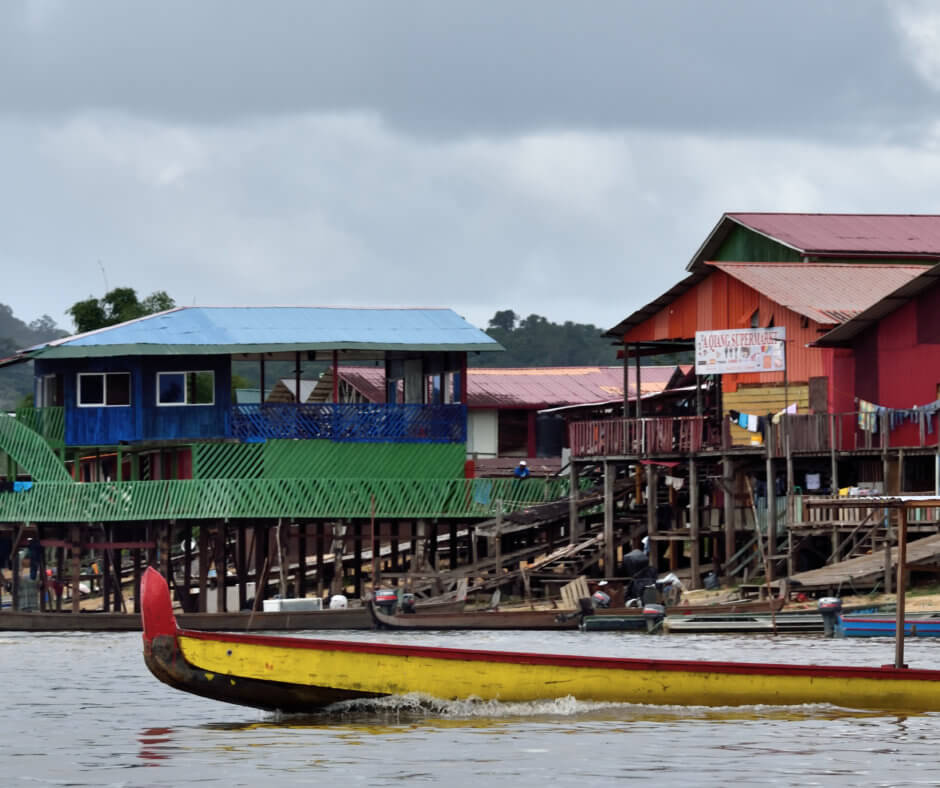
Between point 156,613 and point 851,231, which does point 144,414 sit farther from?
point 156,613

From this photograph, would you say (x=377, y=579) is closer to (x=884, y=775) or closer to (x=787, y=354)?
(x=787, y=354)

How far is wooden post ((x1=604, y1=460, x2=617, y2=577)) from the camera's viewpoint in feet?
170

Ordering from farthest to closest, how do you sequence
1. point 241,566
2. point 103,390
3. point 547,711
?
point 103,390, point 241,566, point 547,711

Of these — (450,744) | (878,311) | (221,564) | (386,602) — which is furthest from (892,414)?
(450,744)

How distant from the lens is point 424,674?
26.7 meters

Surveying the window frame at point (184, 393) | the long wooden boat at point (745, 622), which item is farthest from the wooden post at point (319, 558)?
the long wooden boat at point (745, 622)

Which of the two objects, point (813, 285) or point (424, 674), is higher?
point (813, 285)

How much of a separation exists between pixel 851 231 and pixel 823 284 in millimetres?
8309

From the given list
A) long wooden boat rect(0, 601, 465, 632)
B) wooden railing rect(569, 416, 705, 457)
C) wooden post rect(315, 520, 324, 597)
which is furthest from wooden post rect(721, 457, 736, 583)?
wooden post rect(315, 520, 324, 597)

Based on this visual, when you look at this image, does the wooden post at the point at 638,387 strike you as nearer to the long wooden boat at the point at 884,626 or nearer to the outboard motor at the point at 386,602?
the outboard motor at the point at 386,602

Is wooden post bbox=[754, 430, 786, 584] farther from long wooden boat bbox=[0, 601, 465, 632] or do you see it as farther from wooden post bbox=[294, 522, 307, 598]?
wooden post bbox=[294, 522, 307, 598]

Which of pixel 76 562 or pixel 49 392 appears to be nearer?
pixel 76 562

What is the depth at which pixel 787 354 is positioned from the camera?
50.8 metres

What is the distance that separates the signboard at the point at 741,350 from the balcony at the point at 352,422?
739cm
